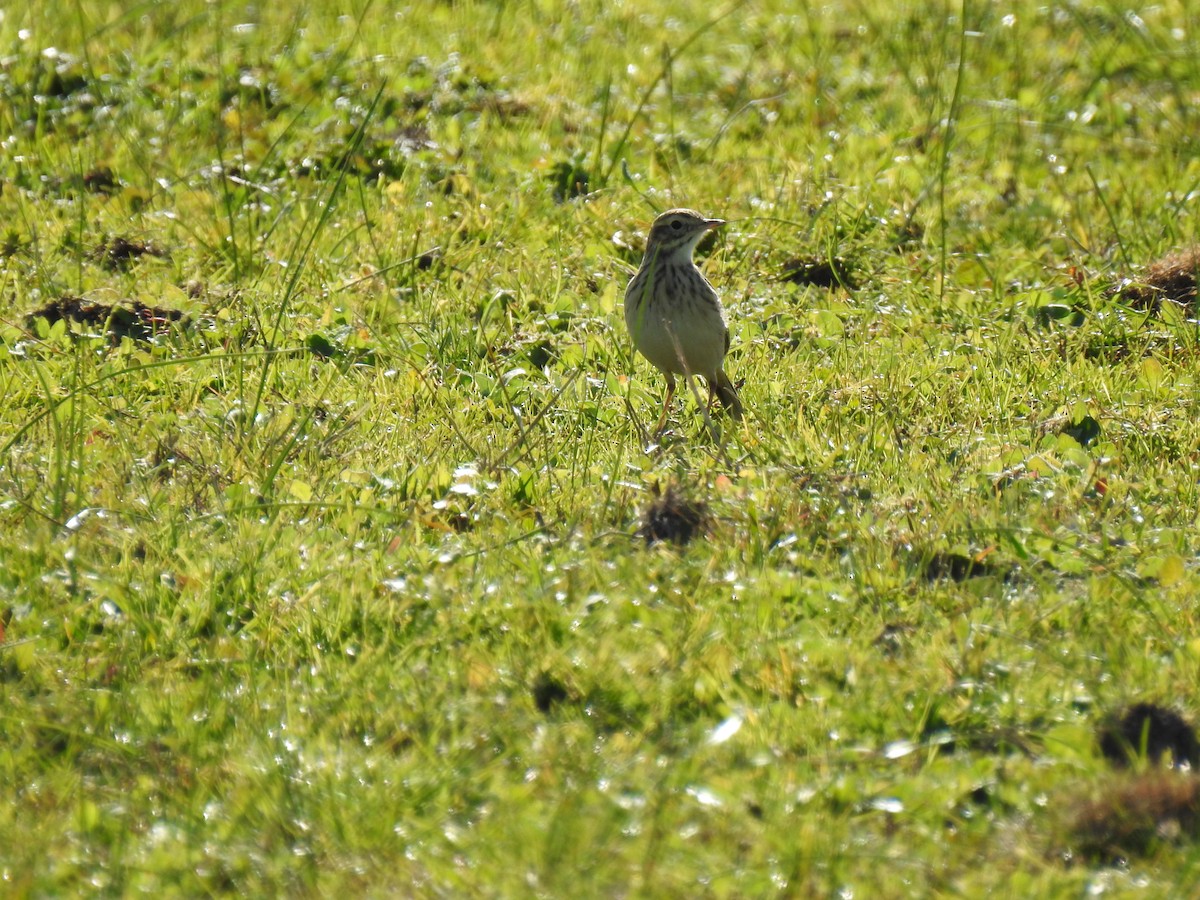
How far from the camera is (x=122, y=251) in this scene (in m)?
7.72

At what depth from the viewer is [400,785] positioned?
156 inches

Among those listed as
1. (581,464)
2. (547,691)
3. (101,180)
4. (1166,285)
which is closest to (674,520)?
(581,464)

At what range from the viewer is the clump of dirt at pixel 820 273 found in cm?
775

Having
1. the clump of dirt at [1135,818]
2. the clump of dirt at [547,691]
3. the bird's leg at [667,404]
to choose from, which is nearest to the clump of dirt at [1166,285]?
the bird's leg at [667,404]

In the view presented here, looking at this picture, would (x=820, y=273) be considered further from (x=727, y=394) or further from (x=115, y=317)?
(x=115, y=317)

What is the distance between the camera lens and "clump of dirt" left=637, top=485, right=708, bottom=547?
5.15 meters

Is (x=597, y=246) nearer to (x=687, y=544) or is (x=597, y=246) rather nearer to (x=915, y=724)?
(x=687, y=544)

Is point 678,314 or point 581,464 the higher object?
point 678,314

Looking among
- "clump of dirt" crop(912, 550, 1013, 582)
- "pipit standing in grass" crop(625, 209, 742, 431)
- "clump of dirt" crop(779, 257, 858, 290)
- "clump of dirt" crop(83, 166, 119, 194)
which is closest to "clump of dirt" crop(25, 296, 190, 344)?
"clump of dirt" crop(83, 166, 119, 194)

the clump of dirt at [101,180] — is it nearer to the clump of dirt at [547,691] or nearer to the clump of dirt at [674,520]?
the clump of dirt at [674,520]

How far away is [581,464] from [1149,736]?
2.28m

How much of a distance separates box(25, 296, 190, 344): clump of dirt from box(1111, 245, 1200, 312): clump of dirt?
163 inches

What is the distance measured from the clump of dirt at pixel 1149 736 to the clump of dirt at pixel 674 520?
4.81ft

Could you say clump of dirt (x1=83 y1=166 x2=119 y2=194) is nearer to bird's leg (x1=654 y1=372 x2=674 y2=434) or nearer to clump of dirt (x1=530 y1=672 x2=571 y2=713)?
bird's leg (x1=654 y1=372 x2=674 y2=434)
